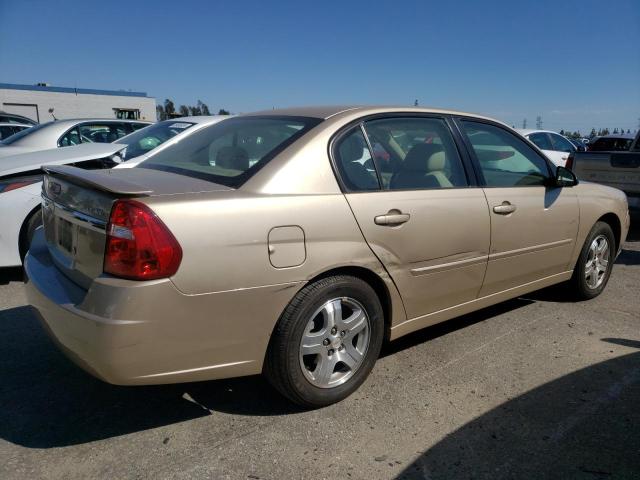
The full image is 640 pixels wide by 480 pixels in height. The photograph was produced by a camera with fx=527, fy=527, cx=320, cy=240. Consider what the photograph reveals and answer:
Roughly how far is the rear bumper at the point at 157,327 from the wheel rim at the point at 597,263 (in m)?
3.22

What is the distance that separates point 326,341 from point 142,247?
42.6 inches

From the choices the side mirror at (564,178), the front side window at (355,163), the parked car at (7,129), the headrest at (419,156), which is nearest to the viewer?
the front side window at (355,163)

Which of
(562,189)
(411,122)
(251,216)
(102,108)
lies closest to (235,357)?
(251,216)

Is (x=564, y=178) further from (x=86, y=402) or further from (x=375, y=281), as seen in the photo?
(x=86, y=402)

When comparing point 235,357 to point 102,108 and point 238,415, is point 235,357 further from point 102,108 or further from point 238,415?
point 102,108

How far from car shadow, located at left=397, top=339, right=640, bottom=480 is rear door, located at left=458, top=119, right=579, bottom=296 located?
0.87 m

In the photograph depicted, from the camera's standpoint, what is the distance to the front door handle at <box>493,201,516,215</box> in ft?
11.5

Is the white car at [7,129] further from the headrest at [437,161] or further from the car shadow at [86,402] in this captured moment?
the headrest at [437,161]

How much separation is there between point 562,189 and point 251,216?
2790 millimetres

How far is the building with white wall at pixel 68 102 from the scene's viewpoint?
38.0 m

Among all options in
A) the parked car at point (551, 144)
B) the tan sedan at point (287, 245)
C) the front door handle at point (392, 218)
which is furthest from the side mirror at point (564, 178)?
the parked car at point (551, 144)

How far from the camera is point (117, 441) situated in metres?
2.54

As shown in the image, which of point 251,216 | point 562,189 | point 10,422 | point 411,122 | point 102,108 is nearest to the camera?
point 251,216

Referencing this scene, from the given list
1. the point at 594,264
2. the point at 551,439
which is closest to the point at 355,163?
the point at 551,439
